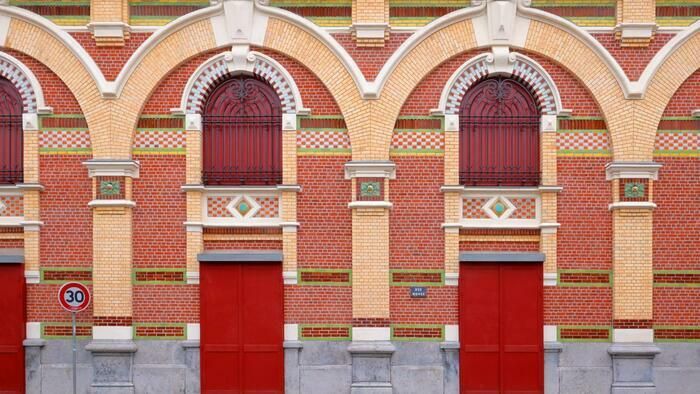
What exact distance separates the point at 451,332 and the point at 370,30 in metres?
5.81

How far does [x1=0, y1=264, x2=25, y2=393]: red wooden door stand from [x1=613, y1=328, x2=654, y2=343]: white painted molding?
36.2 feet

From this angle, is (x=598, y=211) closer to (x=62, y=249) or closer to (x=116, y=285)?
(x=116, y=285)

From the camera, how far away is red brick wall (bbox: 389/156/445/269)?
1247cm

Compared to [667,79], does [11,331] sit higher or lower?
lower

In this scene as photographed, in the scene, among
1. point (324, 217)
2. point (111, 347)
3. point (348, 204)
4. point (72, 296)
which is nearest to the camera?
point (72, 296)

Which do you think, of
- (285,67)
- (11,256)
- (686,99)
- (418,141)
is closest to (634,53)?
(686,99)

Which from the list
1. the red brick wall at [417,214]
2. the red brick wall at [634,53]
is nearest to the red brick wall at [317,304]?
the red brick wall at [417,214]

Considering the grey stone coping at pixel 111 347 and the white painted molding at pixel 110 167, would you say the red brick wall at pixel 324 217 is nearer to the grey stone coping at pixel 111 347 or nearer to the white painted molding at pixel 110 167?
the white painted molding at pixel 110 167

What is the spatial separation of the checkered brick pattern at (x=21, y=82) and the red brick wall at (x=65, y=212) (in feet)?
3.25

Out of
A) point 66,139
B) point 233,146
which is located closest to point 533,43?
point 233,146

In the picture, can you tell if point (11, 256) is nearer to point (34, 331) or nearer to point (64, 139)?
point (34, 331)

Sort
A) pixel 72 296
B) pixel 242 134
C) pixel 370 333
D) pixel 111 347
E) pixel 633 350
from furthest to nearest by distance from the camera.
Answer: pixel 242 134
pixel 370 333
pixel 111 347
pixel 633 350
pixel 72 296

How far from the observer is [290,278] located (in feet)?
40.8

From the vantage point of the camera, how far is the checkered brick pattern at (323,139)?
12523 millimetres
